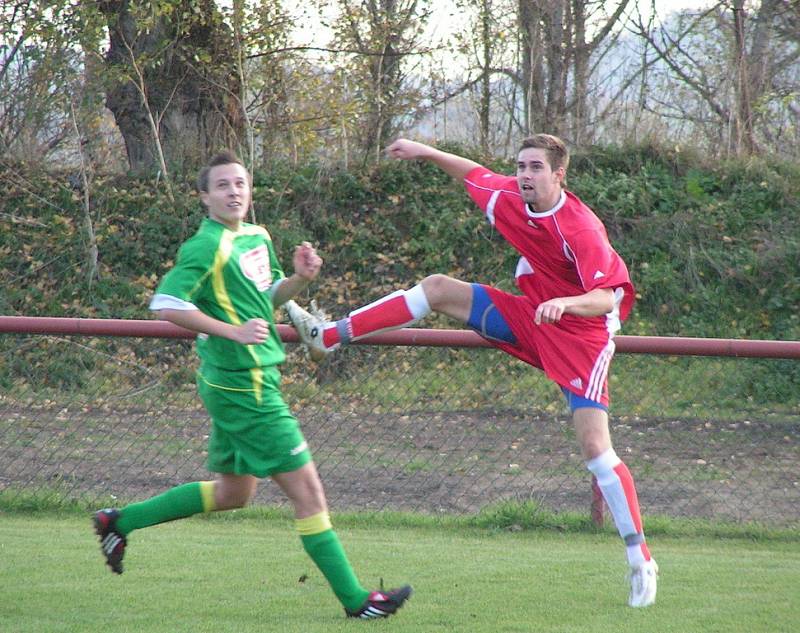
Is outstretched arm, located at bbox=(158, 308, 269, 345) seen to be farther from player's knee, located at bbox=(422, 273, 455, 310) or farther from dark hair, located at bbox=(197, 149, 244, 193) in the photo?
player's knee, located at bbox=(422, 273, 455, 310)

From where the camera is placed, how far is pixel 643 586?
4.47 metres

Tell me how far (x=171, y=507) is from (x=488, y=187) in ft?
7.29

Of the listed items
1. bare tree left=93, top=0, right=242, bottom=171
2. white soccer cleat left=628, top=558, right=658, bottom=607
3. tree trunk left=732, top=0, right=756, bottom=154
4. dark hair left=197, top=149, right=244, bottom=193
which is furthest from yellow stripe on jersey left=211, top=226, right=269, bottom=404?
tree trunk left=732, top=0, right=756, bottom=154

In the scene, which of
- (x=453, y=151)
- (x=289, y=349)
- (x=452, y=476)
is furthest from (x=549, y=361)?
(x=453, y=151)

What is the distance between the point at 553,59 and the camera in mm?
15414

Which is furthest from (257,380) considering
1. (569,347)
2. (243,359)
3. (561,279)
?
(561,279)

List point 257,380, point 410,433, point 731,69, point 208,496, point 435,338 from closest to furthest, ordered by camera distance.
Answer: point 257,380, point 208,496, point 435,338, point 410,433, point 731,69

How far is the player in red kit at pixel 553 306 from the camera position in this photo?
4656mm

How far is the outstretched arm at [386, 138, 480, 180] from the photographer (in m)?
5.25

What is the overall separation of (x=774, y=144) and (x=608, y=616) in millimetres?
11803

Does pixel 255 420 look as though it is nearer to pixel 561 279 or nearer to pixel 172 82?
pixel 561 279

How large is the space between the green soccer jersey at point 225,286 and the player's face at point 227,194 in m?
0.04

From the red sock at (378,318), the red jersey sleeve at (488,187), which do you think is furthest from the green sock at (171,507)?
the red jersey sleeve at (488,187)

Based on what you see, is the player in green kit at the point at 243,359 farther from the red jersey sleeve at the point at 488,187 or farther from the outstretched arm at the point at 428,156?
the red jersey sleeve at the point at 488,187
